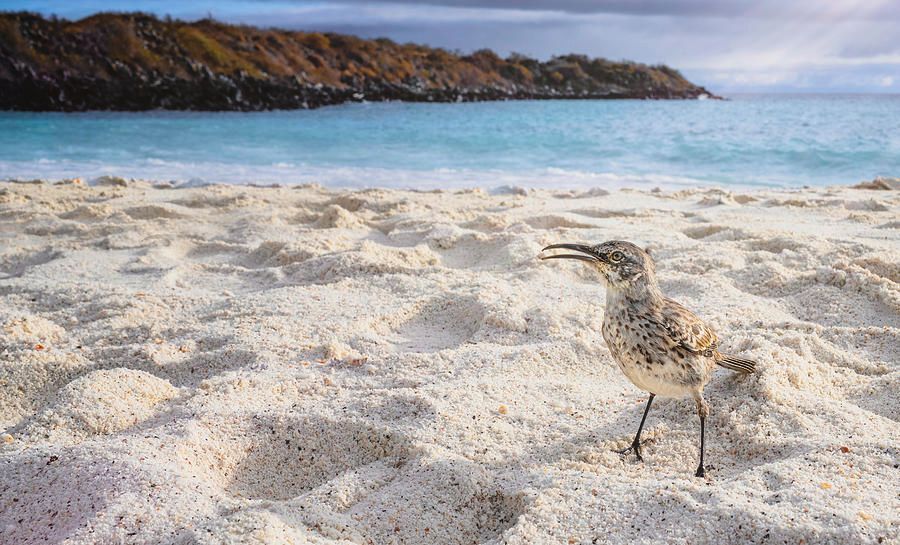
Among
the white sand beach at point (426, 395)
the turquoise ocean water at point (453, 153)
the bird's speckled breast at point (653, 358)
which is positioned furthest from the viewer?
the turquoise ocean water at point (453, 153)

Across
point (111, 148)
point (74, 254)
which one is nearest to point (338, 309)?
point (74, 254)

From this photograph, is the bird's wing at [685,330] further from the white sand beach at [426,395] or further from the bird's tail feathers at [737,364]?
the white sand beach at [426,395]

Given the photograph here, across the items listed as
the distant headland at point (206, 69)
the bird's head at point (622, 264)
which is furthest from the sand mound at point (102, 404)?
the distant headland at point (206, 69)

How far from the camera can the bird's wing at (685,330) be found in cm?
220

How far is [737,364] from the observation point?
8.34ft

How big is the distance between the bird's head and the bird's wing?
0.41 feet

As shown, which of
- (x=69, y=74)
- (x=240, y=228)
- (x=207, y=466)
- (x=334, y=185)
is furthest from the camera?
(x=69, y=74)

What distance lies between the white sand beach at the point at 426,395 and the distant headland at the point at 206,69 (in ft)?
88.1

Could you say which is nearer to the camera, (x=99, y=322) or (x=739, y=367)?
(x=739, y=367)

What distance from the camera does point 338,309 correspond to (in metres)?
3.82

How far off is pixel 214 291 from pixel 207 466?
2087 millimetres

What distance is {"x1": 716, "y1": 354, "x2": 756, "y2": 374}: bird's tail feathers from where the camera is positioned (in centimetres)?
249

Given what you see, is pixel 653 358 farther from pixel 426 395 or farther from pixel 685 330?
pixel 426 395

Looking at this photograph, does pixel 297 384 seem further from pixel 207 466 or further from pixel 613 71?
pixel 613 71
